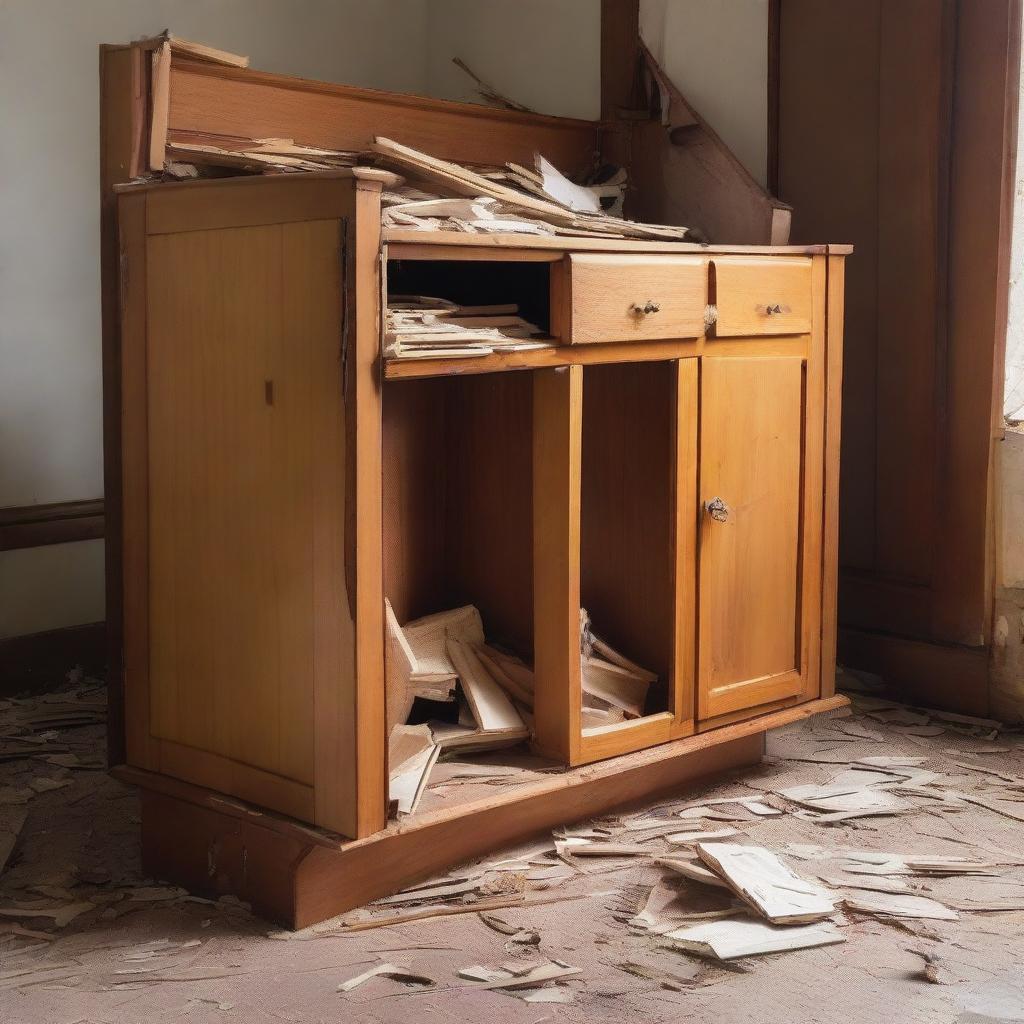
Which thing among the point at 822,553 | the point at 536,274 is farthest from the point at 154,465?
the point at 822,553

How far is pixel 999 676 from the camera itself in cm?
339

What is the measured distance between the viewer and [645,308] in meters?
2.56

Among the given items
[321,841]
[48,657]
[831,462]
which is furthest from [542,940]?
[48,657]

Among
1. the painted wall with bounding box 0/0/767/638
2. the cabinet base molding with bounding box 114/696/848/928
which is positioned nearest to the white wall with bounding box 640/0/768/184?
the painted wall with bounding box 0/0/767/638

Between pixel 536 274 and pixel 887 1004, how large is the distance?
1541 millimetres

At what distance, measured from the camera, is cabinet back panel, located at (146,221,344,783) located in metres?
2.15

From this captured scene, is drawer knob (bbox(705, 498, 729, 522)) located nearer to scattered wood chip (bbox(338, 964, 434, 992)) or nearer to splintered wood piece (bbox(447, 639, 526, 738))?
splintered wood piece (bbox(447, 639, 526, 738))

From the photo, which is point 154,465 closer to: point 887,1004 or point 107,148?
point 107,148

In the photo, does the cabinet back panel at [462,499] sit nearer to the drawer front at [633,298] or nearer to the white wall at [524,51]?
the drawer front at [633,298]

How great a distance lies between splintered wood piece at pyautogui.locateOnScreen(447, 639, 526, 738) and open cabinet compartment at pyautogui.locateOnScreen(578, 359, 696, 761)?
159 millimetres

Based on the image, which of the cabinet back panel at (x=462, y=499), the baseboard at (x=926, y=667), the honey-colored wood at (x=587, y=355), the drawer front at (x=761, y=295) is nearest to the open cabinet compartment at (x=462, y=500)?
the cabinet back panel at (x=462, y=499)

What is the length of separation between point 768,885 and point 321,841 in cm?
79

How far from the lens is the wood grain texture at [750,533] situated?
275 cm

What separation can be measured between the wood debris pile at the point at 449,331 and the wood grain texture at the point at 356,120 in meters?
0.42
